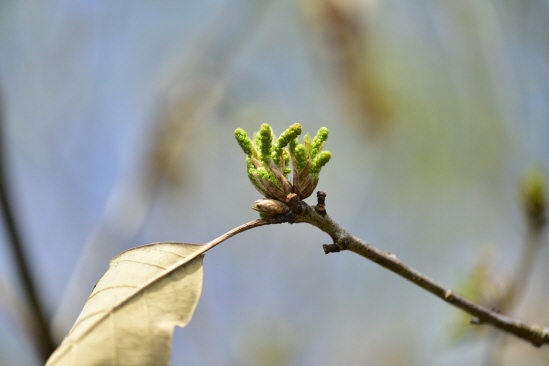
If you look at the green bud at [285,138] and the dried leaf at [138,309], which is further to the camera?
the green bud at [285,138]

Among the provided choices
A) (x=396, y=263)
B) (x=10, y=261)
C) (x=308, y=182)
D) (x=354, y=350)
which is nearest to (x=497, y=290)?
(x=396, y=263)

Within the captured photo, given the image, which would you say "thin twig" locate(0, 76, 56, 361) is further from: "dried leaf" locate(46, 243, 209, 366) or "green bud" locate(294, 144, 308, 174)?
"green bud" locate(294, 144, 308, 174)

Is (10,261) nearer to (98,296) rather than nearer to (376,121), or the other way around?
(98,296)

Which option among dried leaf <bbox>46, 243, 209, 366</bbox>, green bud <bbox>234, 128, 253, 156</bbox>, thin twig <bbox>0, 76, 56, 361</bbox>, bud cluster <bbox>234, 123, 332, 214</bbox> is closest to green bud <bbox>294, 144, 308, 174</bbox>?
bud cluster <bbox>234, 123, 332, 214</bbox>

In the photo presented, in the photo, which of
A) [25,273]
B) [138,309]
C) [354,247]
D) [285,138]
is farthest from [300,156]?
[25,273]

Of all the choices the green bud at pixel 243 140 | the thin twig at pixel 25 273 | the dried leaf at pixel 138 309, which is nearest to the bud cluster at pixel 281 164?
the green bud at pixel 243 140

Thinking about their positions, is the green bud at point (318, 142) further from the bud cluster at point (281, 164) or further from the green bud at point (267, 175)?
the green bud at point (267, 175)
